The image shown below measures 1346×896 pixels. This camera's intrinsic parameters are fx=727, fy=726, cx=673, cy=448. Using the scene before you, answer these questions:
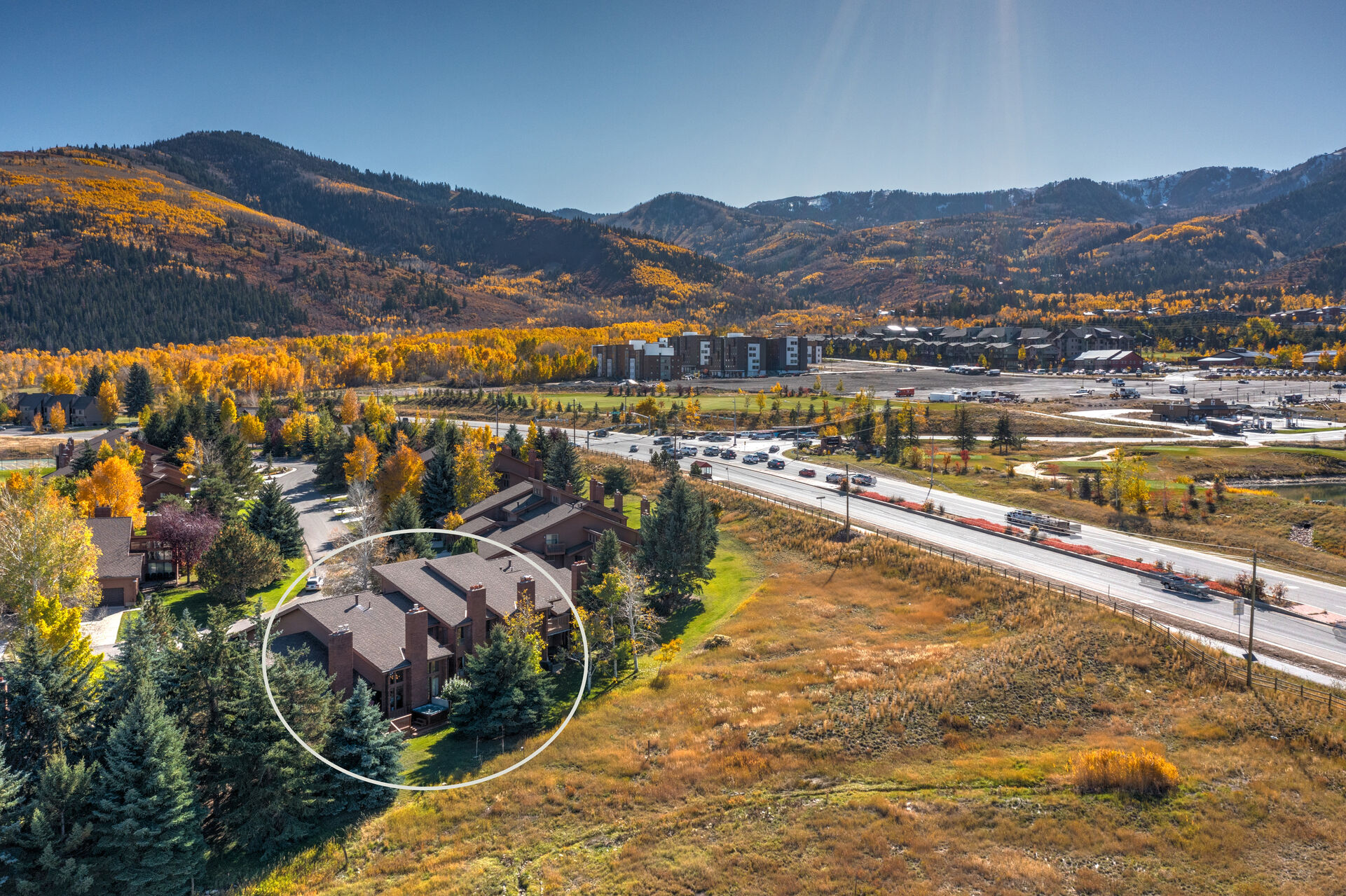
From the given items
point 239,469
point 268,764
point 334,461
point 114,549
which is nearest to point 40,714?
point 268,764

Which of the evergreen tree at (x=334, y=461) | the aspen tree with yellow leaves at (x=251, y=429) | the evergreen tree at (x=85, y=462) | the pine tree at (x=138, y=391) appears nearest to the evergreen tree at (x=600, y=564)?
the evergreen tree at (x=334, y=461)

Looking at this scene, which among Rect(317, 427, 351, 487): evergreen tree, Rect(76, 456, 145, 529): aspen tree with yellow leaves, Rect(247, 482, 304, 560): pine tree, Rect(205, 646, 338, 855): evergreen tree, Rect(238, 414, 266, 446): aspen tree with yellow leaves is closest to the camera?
Rect(205, 646, 338, 855): evergreen tree

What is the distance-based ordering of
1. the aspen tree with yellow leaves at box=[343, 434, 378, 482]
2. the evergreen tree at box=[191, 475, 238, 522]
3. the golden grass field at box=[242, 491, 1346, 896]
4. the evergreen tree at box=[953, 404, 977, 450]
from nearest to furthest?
the golden grass field at box=[242, 491, 1346, 896]
the evergreen tree at box=[191, 475, 238, 522]
the aspen tree with yellow leaves at box=[343, 434, 378, 482]
the evergreen tree at box=[953, 404, 977, 450]

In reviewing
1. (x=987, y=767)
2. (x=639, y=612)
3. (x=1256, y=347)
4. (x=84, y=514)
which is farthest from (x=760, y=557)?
(x=1256, y=347)

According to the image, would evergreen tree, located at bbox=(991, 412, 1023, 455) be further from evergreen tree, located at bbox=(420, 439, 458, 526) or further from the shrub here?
the shrub

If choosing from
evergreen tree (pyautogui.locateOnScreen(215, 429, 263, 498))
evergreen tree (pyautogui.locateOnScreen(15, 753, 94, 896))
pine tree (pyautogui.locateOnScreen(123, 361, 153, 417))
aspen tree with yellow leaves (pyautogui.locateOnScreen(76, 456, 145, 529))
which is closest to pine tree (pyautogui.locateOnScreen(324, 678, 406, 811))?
evergreen tree (pyautogui.locateOnScreen(15, 753, 94, 896))

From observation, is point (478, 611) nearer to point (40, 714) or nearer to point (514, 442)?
point (40, 714)

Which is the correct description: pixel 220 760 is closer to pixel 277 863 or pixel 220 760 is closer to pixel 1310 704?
pixel 277 863
